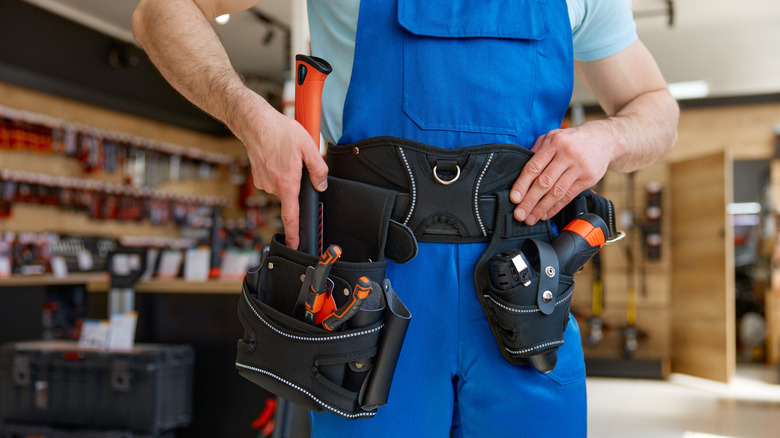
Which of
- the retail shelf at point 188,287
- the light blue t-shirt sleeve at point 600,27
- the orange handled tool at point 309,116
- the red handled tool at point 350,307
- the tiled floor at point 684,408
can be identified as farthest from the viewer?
the tiled floor at point 684,408

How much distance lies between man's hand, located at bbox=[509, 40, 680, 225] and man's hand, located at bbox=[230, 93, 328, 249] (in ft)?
1.06

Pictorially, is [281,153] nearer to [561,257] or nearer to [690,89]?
[561,257]

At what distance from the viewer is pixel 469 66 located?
101 centimetres

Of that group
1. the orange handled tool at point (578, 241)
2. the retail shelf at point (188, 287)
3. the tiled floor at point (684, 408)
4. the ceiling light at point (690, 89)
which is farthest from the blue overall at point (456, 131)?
the ceiling light at point (690, 89)

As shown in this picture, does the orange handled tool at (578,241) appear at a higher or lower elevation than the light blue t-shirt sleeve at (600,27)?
lower

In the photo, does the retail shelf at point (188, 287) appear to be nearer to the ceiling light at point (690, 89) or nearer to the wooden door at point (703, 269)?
the wooden door at point (703, 269)

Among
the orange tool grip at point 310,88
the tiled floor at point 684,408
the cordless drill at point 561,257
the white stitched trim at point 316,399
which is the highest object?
the orange tool grip at point 310,88

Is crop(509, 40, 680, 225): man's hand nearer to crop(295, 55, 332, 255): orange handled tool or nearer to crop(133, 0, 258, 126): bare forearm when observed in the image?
crop(295, 55, 332, 255): orange handled tool

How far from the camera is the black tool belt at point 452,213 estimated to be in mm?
959

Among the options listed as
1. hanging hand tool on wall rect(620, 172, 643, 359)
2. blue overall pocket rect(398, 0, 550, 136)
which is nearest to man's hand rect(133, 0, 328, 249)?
blue overall pocket rect(398, 0, 550, 136)

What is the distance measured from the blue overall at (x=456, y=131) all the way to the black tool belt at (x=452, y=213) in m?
0.03

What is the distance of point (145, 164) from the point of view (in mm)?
7840

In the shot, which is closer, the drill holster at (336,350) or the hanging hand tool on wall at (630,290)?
the drill holster at (336,350)

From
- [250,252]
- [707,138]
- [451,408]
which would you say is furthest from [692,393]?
[451,408]
